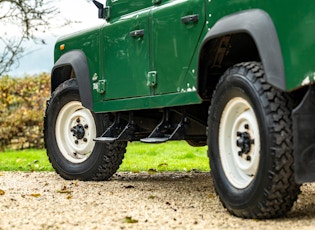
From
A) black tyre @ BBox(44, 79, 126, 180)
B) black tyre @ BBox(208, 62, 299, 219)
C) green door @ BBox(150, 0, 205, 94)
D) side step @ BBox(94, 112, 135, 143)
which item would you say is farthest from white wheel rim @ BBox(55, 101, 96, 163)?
black tyre @ BBox(208, 62, 299, 219)

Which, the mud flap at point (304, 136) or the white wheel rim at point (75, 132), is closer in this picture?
the mud flap at point (304, 136)

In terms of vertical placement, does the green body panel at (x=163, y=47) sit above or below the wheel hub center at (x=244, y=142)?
→ above

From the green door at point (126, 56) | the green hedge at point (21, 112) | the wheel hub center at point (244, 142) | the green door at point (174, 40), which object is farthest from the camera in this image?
the green hedge at point (21, 112)

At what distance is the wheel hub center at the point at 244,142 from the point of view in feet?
16.8

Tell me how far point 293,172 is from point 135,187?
2966 millimetres

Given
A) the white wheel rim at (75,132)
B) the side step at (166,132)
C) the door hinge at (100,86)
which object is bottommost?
the white wheel rim at (75,132)

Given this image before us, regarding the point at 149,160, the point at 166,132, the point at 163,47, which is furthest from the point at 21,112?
the point at 163,47

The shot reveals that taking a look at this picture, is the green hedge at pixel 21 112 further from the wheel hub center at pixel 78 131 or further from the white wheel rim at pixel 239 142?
the white wheel rim at pixel 239 142

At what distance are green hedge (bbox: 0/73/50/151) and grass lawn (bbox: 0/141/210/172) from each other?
45cm

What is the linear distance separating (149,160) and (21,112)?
16.6ft

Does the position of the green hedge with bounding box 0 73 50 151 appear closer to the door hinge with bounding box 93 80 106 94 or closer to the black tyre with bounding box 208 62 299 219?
the door hinge with bounding box 93 80 106 94

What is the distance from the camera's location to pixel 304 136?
4688mm

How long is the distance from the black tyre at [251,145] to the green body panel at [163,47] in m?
0.29

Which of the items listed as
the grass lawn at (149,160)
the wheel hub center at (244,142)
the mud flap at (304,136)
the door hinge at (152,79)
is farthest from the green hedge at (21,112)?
the mud flap at (304,136)
